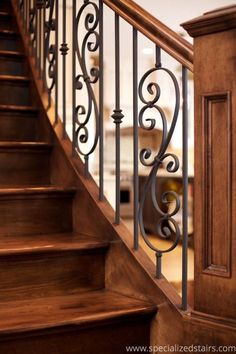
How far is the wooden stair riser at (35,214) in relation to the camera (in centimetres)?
214

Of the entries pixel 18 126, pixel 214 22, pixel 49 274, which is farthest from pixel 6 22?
pixel 214 22

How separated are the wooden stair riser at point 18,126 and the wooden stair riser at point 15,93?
0.85 ft

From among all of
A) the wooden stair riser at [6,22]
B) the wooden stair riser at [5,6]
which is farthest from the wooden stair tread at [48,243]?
the wooden stair riser at [5,6]

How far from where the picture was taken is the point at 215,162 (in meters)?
1.54

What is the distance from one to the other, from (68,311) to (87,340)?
107 mm

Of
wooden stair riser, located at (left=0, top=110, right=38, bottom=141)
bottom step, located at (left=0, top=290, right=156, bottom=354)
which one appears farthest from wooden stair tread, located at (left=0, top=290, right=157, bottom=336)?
wooden stair riser, located at (left=0, top=110, right=38, bottom=141)

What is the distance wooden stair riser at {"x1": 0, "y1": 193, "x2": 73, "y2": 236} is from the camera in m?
2.14

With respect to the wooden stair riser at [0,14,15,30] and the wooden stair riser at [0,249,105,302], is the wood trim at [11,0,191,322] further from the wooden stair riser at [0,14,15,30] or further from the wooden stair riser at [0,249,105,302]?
the wooden stair riser at [0,14,15,30]

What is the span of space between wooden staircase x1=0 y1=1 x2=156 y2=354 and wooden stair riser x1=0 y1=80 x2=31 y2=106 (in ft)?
0.92

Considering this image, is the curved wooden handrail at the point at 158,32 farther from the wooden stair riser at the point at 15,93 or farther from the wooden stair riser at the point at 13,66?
the wooden stair riser at the point at 13,66

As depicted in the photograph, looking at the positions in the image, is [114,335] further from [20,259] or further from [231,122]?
[231,122]

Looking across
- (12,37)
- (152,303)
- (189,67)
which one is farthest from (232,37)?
(12,37)

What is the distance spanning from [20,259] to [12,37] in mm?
1980

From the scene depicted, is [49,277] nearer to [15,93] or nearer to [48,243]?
[48,243]
